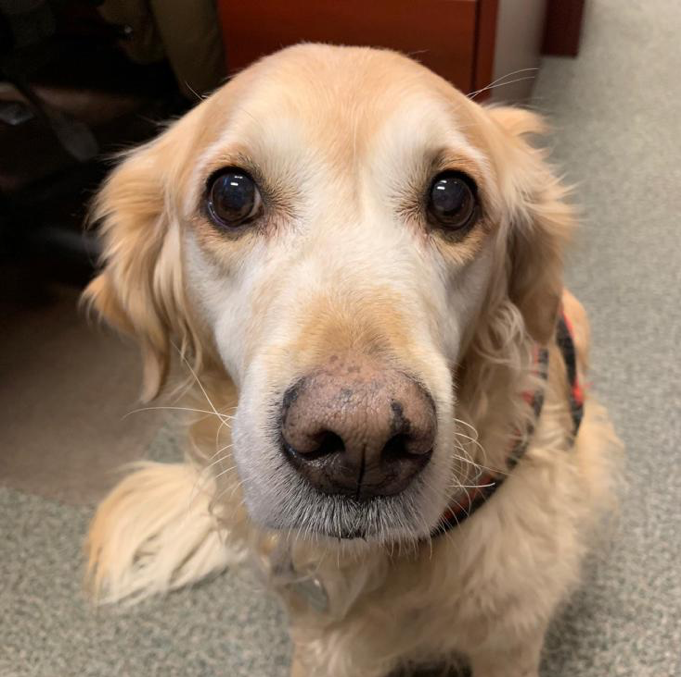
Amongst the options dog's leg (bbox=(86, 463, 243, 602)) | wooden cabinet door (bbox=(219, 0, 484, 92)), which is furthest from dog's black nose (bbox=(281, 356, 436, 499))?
wooden cabinet door (bbox=(219, 0, 484, 92))

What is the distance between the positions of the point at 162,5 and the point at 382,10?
1.65 feet

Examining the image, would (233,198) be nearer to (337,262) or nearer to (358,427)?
(337,262)

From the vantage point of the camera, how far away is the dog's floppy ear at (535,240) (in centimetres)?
88

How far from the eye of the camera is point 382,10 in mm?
1479

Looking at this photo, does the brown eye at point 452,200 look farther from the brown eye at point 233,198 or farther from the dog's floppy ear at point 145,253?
the dog's floppy ear at point 145,253

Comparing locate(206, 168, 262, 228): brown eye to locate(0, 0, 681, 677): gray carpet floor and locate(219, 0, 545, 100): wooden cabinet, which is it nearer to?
locate(0, 0, 681, 677): gray carpet floor

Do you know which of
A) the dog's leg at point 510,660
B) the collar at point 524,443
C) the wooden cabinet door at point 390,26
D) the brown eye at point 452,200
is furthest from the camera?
the wooden cabinet door at point 390,26

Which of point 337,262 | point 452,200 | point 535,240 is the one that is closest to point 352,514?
point 337,262

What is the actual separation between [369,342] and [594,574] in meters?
0.87

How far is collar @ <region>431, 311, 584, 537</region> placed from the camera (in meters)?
0.86

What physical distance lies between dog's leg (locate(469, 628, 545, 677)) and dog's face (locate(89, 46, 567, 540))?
0.39 metres

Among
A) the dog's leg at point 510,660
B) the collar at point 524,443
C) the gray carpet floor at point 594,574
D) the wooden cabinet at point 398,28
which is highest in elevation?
the wooden cabinet at point 398,28

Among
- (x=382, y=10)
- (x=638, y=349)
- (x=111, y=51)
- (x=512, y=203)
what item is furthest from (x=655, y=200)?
(x=111, y=51)

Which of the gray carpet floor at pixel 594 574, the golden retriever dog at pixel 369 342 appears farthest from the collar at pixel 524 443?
the gray carpet floor at pixel 594 574
